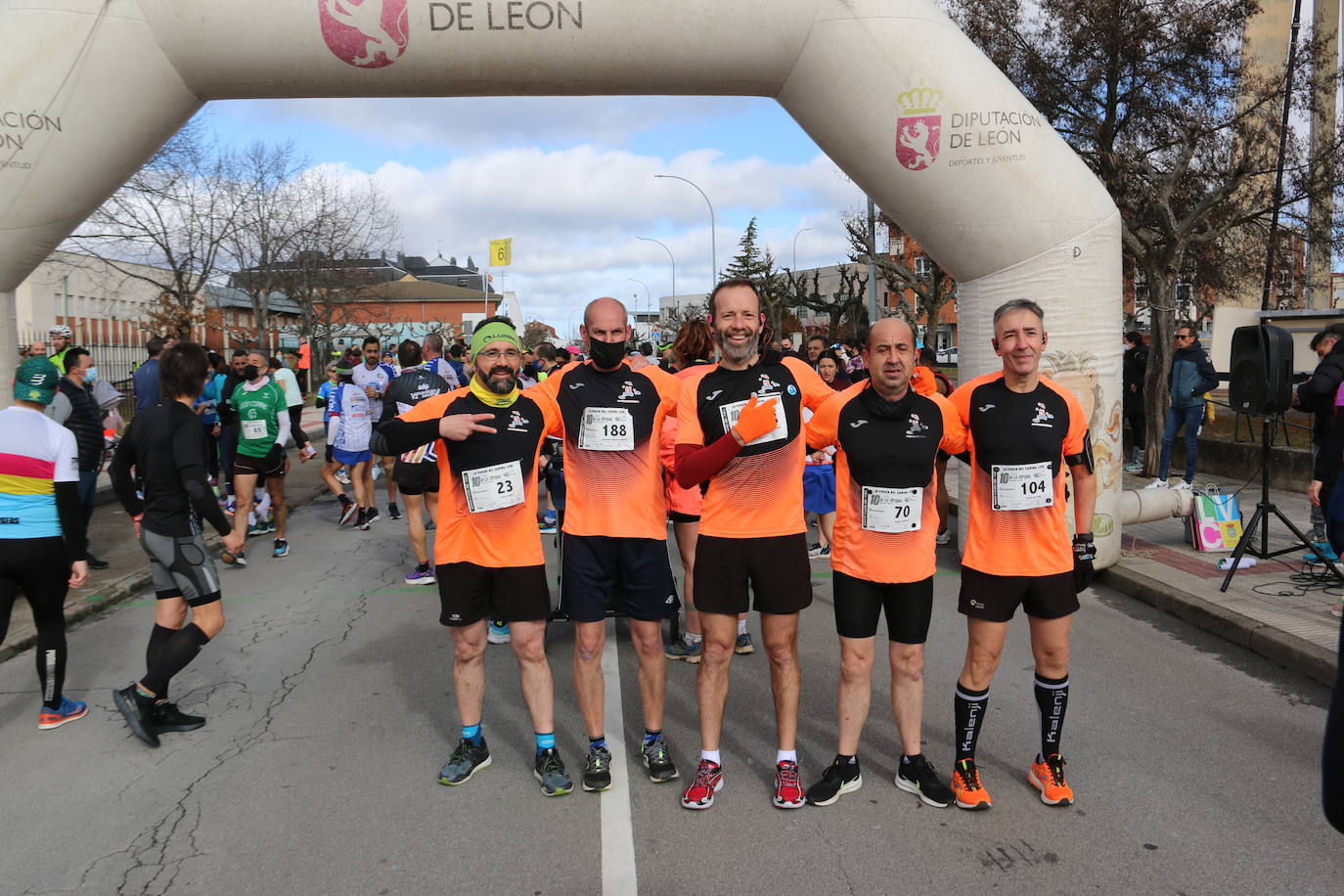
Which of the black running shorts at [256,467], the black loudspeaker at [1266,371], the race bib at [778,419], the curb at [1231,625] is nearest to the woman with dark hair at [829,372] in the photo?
the curb at [1231,625]

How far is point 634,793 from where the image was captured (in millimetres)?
3967

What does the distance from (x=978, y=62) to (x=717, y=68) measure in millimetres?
1922

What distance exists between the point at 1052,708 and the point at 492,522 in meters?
2.46

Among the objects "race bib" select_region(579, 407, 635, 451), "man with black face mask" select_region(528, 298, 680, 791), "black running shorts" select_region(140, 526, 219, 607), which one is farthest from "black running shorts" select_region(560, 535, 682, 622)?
"black running shorts" select_region(140, 526, 219, 607)

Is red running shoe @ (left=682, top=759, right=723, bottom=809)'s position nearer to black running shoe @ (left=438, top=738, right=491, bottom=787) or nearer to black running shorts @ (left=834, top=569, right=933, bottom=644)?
black running shorts @ (left=834, top=569, right=933, bottom=644)

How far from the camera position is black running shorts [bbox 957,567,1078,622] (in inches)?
148

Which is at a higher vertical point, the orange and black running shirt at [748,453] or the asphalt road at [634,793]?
the orange and black running shirt at [748,453]

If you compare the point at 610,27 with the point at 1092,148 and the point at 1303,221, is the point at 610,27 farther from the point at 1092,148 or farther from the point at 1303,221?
the point at 1303,221

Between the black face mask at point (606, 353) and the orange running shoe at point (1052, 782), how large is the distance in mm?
2463

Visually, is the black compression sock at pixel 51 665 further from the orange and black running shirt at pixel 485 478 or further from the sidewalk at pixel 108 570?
the orange and black running shirt at pixel 485 478

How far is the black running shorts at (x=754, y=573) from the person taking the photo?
3.79 m

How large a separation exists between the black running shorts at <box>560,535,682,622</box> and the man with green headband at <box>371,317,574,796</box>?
0.45ft

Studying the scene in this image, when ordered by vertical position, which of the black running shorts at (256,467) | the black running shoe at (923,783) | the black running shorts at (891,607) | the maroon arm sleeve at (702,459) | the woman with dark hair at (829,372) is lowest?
the black running shoe at (923,783)

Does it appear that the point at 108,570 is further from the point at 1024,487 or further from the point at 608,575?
the point at 1024,487
